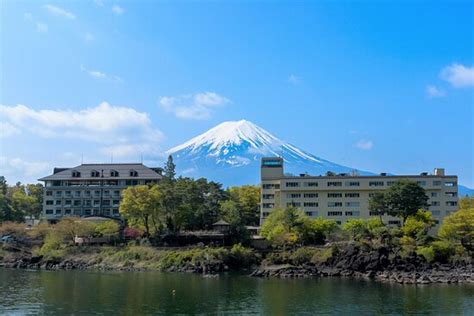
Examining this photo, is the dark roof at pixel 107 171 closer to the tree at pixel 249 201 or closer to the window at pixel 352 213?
the tree at pixel 249 201

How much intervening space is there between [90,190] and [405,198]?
142 ft

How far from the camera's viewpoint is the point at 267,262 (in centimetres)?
5166

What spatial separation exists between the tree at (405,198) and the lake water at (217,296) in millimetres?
14663

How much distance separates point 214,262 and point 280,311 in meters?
21.2

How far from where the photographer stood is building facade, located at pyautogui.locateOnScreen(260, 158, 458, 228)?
63.2 m

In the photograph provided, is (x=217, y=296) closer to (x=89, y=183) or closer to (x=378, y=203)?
(x=378, y=203)

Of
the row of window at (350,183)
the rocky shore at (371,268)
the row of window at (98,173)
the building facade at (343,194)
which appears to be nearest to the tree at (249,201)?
the building facade at (343,194)

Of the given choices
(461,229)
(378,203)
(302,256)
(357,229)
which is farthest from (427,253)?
(302,256)

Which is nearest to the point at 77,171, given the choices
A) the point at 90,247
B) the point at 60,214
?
the point at 60,214

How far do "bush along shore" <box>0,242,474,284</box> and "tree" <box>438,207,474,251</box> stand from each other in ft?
11.9

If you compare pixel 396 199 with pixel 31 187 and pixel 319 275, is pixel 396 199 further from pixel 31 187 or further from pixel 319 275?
pixel 31 187

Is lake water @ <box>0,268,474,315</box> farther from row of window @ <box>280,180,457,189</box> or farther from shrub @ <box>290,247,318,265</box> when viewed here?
row of window @ <box>280,180,457,189</box>

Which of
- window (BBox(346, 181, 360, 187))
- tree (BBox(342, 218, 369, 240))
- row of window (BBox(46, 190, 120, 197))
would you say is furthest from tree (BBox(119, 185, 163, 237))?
window (BBox(346, 181, 360, 187))

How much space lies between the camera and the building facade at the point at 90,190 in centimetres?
7375
